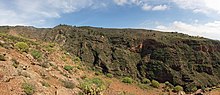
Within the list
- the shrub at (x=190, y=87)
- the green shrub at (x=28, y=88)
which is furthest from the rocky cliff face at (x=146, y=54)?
the green shrub at (x=28, y=88)

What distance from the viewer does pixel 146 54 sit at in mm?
49062

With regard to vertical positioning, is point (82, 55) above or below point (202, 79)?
above

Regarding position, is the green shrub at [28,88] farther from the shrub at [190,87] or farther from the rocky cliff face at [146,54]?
the shrub at [190,87]

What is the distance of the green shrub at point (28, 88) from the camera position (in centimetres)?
1324

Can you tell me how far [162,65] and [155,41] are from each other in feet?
19.1

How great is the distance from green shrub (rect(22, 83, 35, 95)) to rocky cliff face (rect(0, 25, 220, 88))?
28.1 metres

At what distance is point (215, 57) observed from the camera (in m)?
48.4

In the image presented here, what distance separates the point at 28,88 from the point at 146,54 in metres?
37.0

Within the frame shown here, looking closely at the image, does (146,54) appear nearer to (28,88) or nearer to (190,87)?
(190,87)

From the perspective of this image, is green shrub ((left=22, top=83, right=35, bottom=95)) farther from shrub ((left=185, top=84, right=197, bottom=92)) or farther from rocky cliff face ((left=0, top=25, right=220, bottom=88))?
shrub ((left=185, top=84, right=197, bottom=92))

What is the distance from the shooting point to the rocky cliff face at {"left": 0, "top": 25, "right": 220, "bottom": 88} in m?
43.7

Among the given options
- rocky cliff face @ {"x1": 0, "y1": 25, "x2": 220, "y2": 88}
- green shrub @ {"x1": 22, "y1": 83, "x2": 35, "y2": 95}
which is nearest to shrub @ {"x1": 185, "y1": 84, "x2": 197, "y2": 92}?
rocky cliff face @ {"x1": 0, "y1": 25, "x2": 220, "y2": 88}

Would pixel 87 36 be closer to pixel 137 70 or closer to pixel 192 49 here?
pixel 137 70

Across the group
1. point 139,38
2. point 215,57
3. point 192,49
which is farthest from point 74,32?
point 215,57
